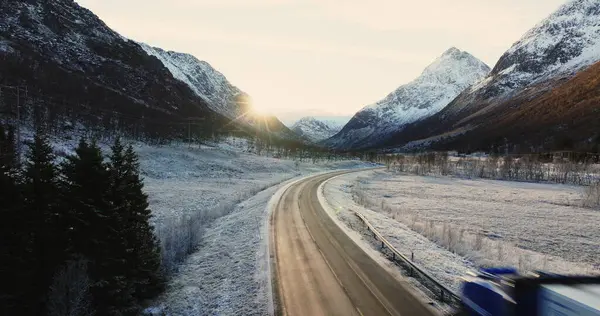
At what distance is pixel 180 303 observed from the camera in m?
14.1

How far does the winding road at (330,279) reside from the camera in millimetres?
12992

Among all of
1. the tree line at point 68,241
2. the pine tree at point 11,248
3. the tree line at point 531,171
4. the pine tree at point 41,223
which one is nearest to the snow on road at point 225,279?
the tree line at point 68,241

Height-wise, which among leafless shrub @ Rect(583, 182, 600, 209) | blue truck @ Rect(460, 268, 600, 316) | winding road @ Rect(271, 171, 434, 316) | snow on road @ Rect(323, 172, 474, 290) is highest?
blue truck @ Rect(460, 268, 600, 316)

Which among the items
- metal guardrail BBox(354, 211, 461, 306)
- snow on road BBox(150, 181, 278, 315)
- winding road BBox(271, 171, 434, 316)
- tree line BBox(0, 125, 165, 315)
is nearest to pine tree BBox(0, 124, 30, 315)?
tree line BBox(0, 125, 165, 315)

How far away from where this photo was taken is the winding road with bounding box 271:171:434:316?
12992mm

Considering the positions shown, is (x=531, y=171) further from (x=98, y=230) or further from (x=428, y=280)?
(x=98, y=230)

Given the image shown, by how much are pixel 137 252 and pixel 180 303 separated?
254 cm

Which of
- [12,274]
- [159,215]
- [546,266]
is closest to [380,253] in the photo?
[546,266]

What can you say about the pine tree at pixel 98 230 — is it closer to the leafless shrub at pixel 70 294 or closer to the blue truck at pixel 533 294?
the leafless shrub at pixel 70 294

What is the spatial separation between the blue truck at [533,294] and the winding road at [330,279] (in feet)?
12.3

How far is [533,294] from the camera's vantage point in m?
7.35

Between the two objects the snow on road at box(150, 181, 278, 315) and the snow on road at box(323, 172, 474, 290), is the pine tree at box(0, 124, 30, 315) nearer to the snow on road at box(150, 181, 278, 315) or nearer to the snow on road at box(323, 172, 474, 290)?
the snow on road at box(150, 181, 278, 315)

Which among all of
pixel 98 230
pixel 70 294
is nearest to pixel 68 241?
pixel 98 230

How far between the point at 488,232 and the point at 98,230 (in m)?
26.3
